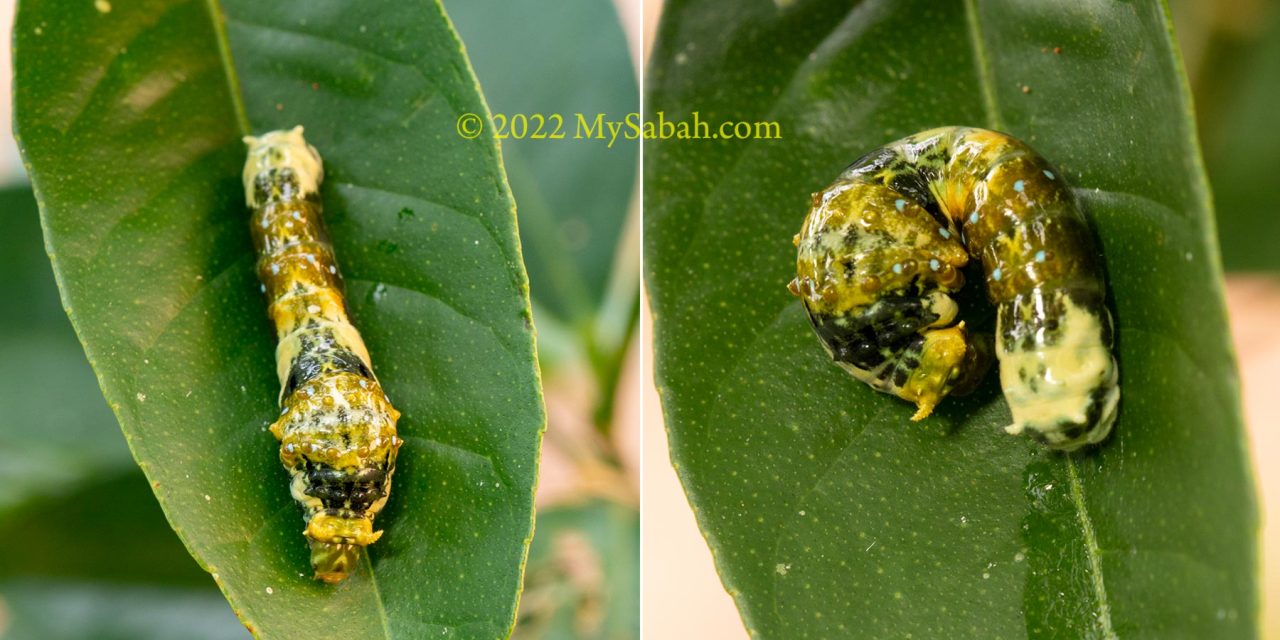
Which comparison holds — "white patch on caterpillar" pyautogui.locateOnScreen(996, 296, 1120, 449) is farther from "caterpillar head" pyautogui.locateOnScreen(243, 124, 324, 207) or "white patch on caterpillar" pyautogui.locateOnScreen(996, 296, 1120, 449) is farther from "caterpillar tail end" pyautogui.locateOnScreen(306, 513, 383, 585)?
"caterpillar head" pyautogui.locateOnScreen(243, 124, 324, 207)

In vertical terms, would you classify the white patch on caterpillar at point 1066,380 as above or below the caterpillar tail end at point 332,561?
above

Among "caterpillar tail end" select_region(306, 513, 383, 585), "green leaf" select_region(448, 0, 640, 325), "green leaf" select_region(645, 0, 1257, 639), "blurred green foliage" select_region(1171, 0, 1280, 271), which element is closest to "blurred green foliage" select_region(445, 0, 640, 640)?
"green leaf" select_region(448, 0, 640, 325)

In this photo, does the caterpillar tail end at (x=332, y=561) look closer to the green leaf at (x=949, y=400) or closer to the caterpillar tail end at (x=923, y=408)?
the green leaf at (x=949, y=400)

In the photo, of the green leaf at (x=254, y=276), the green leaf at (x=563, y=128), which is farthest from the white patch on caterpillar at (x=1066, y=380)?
the green leaf at (x=563, y=128)

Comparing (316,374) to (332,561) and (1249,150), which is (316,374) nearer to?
(332,561)

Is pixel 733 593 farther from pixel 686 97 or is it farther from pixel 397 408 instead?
pixel 686 97

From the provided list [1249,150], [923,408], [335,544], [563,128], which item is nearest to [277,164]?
[335,544]

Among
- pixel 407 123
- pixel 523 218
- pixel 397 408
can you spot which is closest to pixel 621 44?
pixel 523 218
